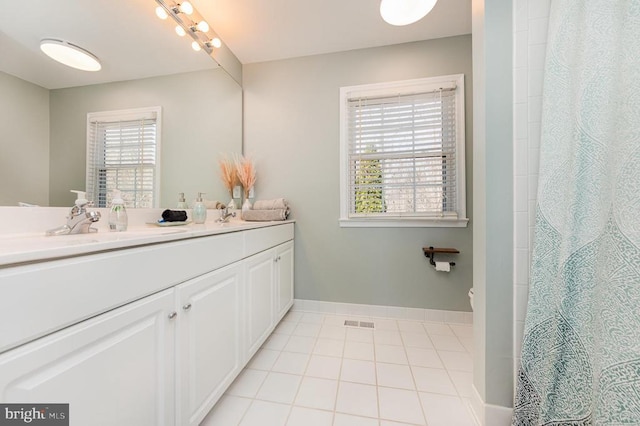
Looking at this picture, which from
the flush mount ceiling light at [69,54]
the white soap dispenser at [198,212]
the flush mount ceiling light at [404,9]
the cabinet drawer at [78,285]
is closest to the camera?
the cabinet drawer at [78,285]

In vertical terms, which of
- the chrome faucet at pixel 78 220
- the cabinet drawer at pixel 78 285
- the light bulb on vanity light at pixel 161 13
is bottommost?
the cabinet drawer at pixel 78 285

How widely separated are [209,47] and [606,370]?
280 centimetres

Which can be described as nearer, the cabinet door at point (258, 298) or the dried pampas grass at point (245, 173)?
the cabinet door at point (258, 298)

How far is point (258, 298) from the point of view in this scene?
1.58 meters

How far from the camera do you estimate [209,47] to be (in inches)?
76.2

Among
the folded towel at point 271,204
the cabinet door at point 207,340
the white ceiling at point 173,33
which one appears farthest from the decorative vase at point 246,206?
the white ceiling at point 173,33

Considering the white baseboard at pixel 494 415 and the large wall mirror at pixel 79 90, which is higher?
the large wall mirror at pixel 79 90

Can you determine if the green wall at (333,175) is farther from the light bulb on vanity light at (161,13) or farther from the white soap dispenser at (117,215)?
the white soap dispenser at (117,215)

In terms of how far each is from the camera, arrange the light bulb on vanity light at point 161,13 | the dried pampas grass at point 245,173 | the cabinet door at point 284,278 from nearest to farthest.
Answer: the light bulb on vanity light at point 161,13 → the cabinet door at point 284,278 → the dried pampas grass at point 245,173

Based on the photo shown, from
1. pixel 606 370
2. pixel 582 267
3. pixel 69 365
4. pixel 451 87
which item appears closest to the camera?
pixel 69 365

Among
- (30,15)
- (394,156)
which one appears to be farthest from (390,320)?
(30,15)

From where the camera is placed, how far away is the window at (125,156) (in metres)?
1.14

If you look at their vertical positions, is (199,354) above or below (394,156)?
below

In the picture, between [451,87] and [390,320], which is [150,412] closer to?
[390,320]
